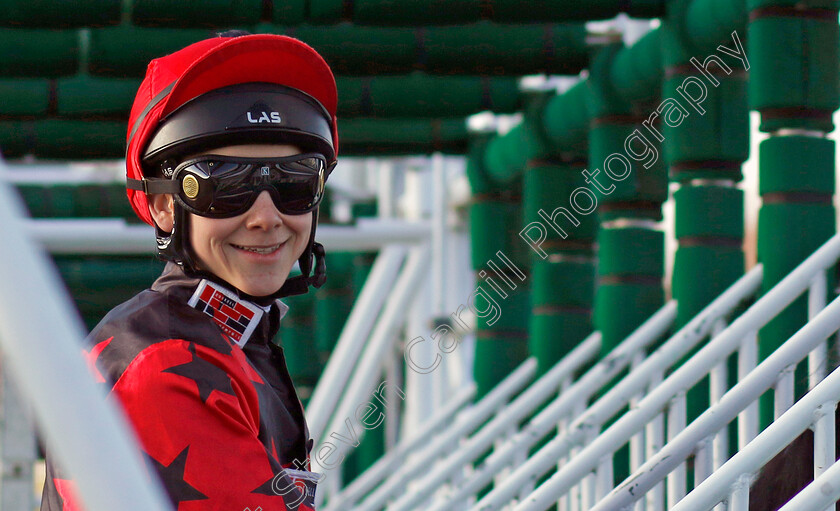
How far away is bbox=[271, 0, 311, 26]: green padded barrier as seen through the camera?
462 cm

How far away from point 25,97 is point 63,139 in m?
0.71

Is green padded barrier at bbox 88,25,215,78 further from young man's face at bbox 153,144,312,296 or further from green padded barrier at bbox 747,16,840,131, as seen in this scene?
young man's face at bbox 153,144,312,296

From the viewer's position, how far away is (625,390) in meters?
3.92

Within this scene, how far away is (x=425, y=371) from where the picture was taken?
8.17 metres

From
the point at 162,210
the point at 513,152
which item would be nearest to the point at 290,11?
the point at 513,152

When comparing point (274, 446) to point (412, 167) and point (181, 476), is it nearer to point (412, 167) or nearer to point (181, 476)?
point (181, 476)

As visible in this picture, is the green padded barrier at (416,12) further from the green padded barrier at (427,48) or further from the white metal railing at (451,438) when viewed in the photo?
the white metal railing at (451,438)

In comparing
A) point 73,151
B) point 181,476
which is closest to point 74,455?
point 181,476

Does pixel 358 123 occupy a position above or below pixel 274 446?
above

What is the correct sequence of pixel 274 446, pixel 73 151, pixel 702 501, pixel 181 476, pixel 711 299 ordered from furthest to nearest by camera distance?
pixel 73 151
pixel 711 299
pixel 702 501
pixel 274 446
pixel 181 476

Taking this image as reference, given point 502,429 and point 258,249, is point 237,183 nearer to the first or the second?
point 258,249

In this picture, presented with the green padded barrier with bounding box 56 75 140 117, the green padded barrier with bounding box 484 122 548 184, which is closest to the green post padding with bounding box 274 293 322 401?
the green padded barrier with bounding box 484 122 548 184

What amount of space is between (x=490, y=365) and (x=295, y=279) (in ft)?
16.0

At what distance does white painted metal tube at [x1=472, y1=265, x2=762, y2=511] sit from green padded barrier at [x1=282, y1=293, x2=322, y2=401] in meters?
7.19
